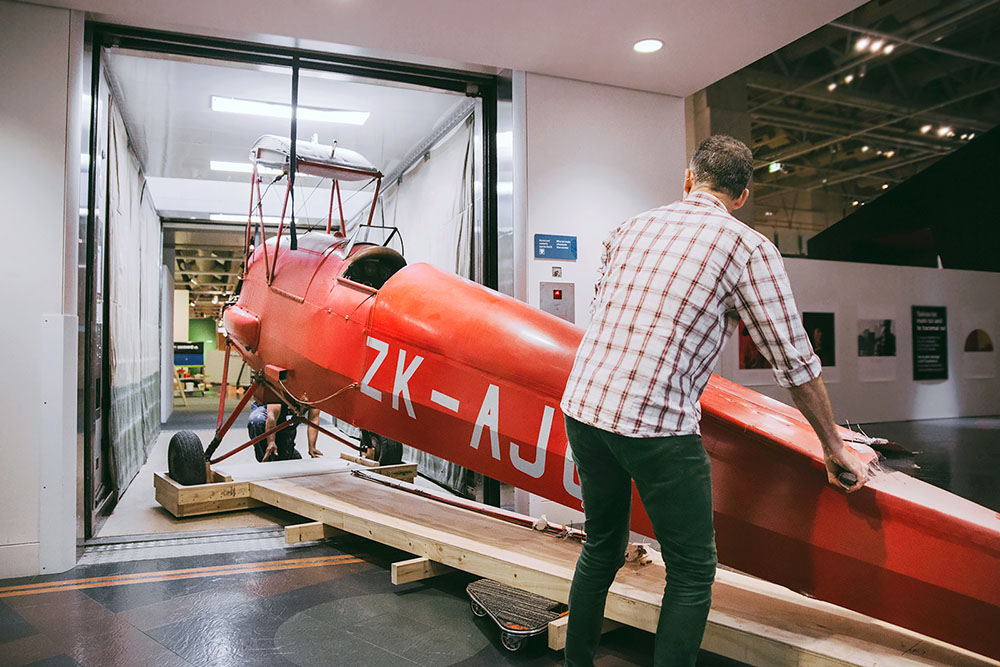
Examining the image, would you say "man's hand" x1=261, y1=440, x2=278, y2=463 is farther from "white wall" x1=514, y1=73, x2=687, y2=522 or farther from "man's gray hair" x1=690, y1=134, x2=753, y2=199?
"man's gray hair" x1=690, y1=134, x2=753, y2=199

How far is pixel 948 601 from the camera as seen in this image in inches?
70.4

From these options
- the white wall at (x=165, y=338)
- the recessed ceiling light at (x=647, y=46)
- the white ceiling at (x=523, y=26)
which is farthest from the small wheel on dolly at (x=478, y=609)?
the white wall at (x=165, y=338)

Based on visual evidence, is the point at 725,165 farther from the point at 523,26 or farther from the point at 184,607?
the point at 184,607

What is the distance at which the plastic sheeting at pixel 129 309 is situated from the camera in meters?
4.76

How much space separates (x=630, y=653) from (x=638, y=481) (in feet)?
3.43

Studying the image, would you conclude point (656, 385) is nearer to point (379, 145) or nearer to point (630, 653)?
point (630, 653)

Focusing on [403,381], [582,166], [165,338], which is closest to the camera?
[403,381]

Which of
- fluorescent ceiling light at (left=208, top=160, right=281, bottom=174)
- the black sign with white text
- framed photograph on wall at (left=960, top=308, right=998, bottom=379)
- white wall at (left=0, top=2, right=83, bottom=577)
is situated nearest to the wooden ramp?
white wall at (left=0, top=2, right=83, bottom=577)

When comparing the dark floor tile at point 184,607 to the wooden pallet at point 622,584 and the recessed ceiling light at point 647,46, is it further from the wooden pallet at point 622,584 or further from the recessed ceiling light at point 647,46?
the recessed ceiling light at point 647,46

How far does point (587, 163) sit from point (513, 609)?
114 inches

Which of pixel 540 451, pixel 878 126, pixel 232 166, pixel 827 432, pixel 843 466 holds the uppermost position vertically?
pixel 878 126

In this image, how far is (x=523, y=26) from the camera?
353 cm

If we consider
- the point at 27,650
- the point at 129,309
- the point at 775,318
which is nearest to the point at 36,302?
the point at 27,650

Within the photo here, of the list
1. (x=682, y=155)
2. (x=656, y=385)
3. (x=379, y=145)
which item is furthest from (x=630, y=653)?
(x=379, y=145)
